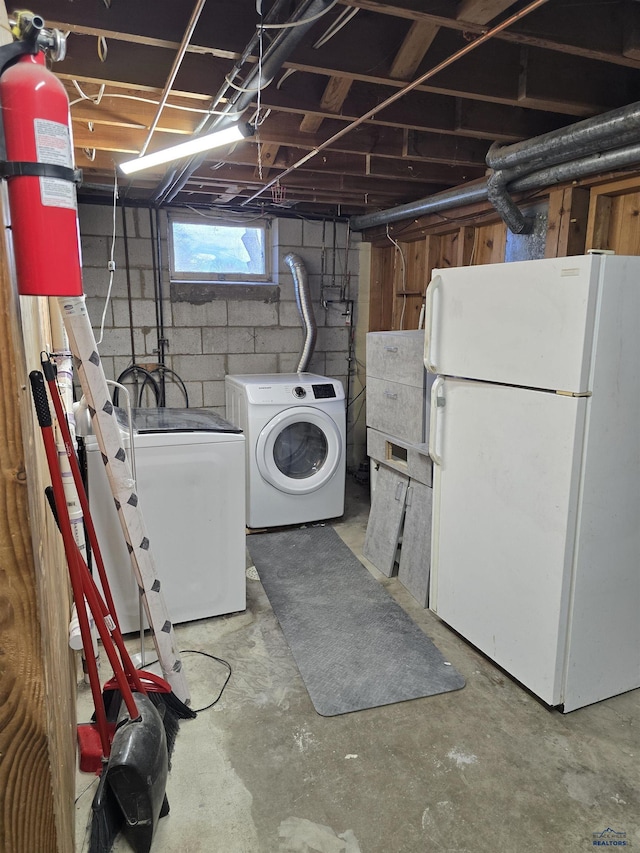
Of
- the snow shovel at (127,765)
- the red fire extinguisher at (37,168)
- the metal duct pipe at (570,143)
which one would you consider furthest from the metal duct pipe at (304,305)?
the red fire extinguisher at (37,168)

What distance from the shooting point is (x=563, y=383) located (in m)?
1.86

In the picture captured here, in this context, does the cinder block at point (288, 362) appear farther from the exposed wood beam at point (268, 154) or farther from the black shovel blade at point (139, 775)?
the black shovel blade at point (139, 775)

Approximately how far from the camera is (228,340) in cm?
431

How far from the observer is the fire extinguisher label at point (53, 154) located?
0.94 m

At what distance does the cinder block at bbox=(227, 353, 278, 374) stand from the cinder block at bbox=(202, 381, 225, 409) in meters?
0.15

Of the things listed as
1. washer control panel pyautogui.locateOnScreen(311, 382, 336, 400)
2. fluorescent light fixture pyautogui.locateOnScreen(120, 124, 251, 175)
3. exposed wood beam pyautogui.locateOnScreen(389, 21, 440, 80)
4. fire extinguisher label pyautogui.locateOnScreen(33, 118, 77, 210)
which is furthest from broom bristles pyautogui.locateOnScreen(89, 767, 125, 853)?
washer control panel pyautogui.locateOnScreen(311, 382, 336, 400)

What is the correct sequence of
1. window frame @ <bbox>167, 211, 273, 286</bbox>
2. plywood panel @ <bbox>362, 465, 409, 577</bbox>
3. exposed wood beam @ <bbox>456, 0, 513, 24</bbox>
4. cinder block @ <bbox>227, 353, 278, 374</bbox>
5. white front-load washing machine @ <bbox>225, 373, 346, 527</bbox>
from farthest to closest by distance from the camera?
cinder block @ <bbox>227, 353, 278, 374</bbox>
window frame @ <bbox>167, 211, 273, 286</bbox>
white front-load washing machine @ <bbox>225, 373, 346, 527</bbox>
plywood panel @ <bbox>362, 465, 409, 577</bbox>
exposed wood beam @ <bbox>456, 0, 513, 24</bbox>

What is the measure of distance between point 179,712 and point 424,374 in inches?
73.0

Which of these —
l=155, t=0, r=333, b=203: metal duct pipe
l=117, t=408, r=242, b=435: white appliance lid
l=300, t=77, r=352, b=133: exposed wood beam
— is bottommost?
l=117, t=408, r=242, b=435: white appliance lid

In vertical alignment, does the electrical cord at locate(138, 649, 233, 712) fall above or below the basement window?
below

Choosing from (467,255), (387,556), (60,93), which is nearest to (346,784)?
(387,556)

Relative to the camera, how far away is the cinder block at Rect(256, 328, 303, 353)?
4406mm

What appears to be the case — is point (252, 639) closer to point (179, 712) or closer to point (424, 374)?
point (179, 712)

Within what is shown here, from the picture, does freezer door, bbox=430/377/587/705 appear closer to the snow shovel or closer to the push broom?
the push broom
